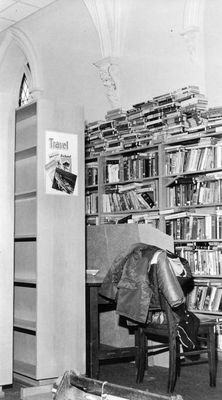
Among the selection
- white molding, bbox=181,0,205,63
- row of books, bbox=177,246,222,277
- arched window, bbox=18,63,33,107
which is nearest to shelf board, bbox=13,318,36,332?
row of books, bbox=177,246,222,277

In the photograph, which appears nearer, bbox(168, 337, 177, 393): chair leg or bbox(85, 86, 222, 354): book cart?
bbox(168, 337, 177, 393): chair leg

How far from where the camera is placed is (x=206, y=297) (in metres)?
6.39

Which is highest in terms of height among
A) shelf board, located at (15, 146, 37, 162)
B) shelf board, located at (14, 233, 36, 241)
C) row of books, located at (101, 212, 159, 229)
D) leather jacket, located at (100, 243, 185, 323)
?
shelf board, located at (15, 146, 37, 162)

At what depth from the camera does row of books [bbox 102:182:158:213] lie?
7348 mm

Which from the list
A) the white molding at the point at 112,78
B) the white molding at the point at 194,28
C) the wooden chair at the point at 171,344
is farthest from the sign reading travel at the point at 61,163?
the white molding at the point at 112,78

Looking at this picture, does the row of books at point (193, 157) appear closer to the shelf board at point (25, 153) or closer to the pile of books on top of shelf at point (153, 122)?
the pile of books on top of shelf at point (153, 122)

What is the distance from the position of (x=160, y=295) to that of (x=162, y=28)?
14.2 ft

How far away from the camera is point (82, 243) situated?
4844 millimetres

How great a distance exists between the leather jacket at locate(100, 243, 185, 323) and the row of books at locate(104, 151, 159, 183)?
2.76 meters

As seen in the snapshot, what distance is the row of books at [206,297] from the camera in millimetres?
6311

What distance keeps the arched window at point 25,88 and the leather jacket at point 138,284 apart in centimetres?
628

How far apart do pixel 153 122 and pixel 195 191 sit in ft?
3.63

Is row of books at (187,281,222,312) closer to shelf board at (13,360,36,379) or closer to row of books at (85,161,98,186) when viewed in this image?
shelf board at (13,360,36,379)

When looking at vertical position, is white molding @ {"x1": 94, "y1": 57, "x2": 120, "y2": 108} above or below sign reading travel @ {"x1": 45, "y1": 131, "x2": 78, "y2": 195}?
above
